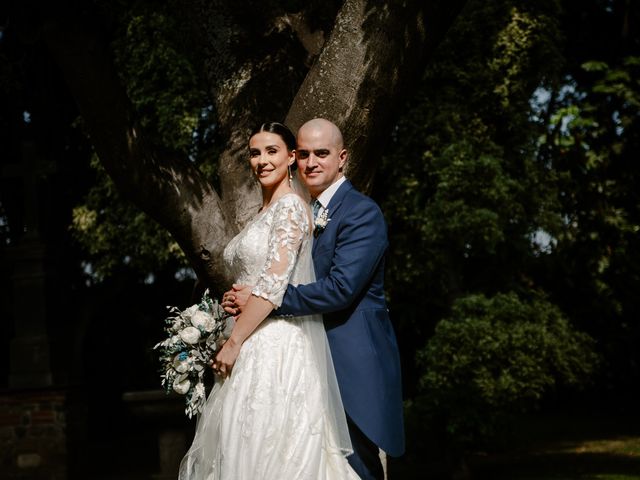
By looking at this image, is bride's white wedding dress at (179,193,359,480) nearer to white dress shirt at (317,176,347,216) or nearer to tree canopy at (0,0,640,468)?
white dress shirt at (317,176,347,216)

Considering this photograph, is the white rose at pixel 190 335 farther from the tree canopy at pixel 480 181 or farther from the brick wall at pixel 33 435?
the brick wall at pixel 33 435

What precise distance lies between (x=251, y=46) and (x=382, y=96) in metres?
1.11

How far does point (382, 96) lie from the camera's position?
4863mm

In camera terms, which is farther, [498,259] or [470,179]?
[498,259]

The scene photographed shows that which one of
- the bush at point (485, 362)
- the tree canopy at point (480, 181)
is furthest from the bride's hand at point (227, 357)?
the bush at point (485, 362)

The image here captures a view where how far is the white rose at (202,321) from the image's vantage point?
13.5 ft

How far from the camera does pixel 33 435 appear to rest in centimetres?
1164

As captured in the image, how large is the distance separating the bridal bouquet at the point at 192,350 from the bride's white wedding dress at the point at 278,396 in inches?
4.2

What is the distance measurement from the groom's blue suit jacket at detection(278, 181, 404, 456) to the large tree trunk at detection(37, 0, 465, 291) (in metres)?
0.86

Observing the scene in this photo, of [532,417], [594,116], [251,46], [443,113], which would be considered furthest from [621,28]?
[251,46]

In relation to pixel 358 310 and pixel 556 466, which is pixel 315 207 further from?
pixel 556 466

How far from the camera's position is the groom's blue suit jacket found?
388 centimetres

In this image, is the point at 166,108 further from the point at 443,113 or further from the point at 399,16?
the point at 399,16

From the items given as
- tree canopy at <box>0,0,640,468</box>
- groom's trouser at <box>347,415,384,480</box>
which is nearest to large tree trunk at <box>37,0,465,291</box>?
groom's trouser at <box>347,415,384,480</box>
